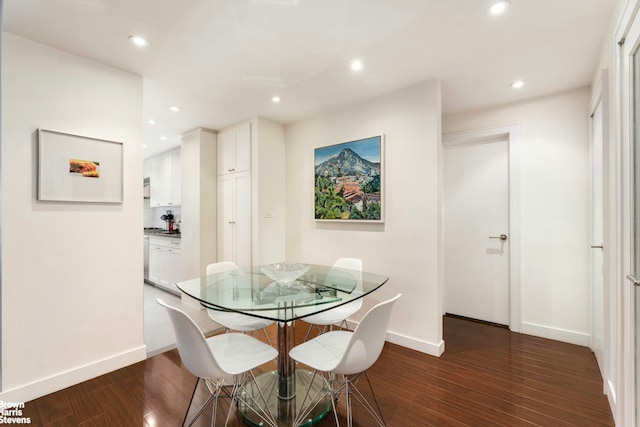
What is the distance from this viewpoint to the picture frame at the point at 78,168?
6.58 ft

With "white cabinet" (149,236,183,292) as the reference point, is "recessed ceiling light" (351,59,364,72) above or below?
above

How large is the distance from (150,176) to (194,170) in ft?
7.32

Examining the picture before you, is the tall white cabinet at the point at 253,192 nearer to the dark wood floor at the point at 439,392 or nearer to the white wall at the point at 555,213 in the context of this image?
the dark wood floor at the point at 439,392

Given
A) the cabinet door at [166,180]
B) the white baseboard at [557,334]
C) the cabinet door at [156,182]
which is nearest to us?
the white baseboard at [557,334]

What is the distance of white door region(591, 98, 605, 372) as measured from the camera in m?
2.28

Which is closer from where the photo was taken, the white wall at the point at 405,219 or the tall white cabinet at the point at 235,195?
the white wall at the point at 405,219

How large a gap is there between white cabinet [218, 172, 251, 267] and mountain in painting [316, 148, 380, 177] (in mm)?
986

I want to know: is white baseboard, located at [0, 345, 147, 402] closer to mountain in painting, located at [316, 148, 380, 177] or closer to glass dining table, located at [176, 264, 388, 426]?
glass dining table, located at [176, 264, 388, 426]

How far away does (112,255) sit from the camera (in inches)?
90.7

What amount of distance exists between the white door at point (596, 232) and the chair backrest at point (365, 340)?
81.0 inches

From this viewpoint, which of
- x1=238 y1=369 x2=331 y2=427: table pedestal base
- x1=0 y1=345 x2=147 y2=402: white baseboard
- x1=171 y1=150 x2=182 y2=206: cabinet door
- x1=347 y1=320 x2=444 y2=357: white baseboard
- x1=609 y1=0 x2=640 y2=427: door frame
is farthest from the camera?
x1=171 y1=150 x2=182 y2=206: cabinet door

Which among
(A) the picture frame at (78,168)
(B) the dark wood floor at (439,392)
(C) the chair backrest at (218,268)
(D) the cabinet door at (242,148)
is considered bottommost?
(B) the dark wood floor at (439,392)

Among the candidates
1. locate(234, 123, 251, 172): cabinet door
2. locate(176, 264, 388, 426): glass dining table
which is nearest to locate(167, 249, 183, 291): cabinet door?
locate(234, 123, 251, 172): cabinet door

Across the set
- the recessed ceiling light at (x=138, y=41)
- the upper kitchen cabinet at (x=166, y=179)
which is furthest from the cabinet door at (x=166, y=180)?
the recessed ceiling light at (x=138, y=41)
